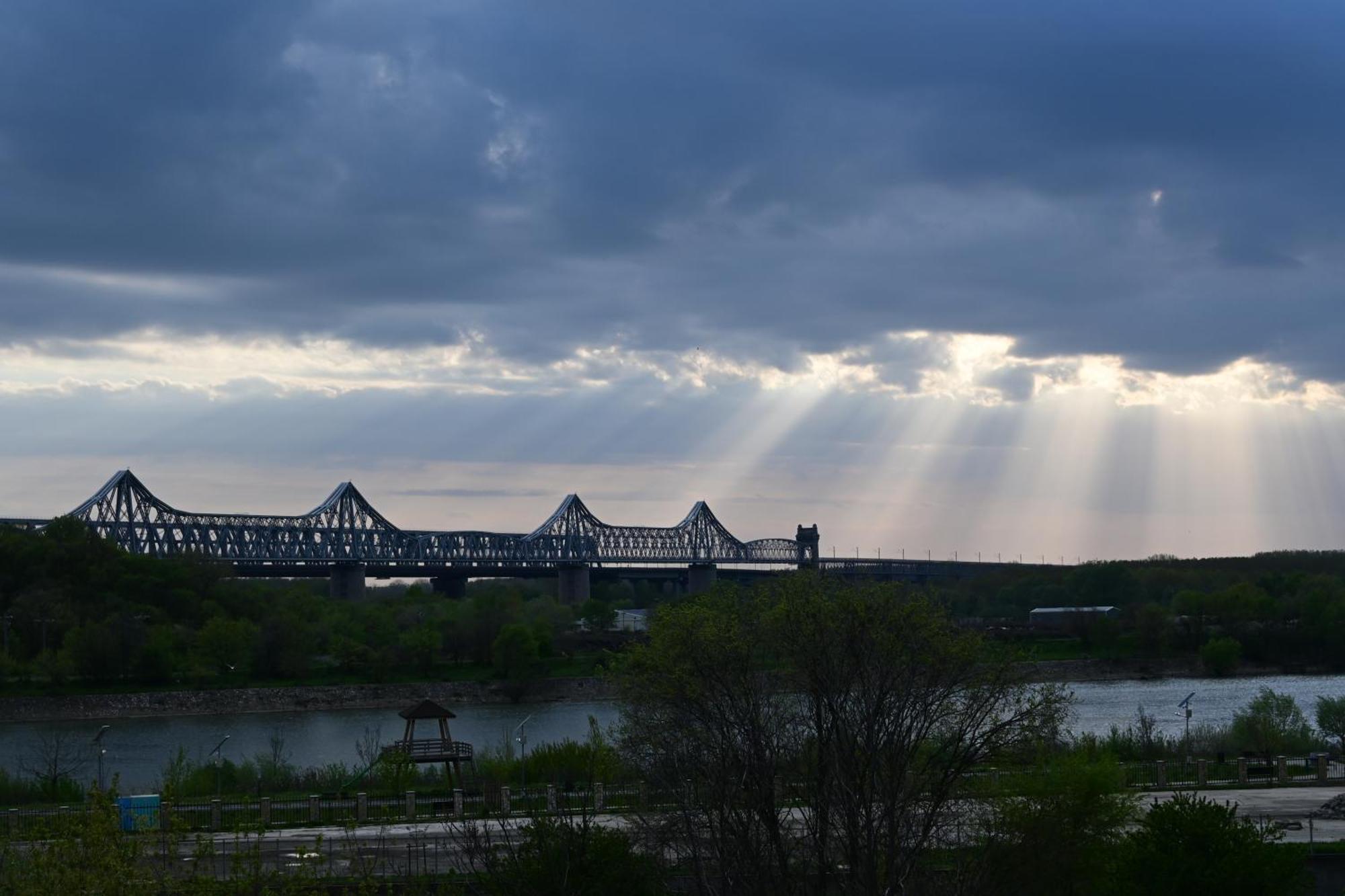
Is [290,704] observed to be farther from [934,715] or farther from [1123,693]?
[934,715]

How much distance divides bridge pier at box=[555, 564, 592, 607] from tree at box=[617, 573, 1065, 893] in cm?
12049

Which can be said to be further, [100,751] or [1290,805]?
[100,751]

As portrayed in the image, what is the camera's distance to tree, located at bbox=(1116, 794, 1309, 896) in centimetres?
1883

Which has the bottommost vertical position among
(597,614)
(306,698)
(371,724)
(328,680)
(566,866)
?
(371,724)

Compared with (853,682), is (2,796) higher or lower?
lower

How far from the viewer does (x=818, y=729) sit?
61.3 feet

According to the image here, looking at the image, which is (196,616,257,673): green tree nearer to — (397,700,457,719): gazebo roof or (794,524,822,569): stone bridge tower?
(397,700,457,719): gazebo roof

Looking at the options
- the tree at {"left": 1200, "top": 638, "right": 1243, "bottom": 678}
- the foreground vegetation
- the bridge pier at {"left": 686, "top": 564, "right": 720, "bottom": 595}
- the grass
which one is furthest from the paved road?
the bridge pier at {"left": 686, "top": 564, "right": 720, "bottom": 595}

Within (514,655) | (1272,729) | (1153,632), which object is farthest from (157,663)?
(1153,632)

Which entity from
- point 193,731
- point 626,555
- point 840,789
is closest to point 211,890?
point 840,789

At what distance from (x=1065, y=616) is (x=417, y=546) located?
205 feet

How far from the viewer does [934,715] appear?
19.9 meters

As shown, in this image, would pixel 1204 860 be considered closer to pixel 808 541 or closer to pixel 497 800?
pixel 497 800

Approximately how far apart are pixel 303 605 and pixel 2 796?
5518 cm
